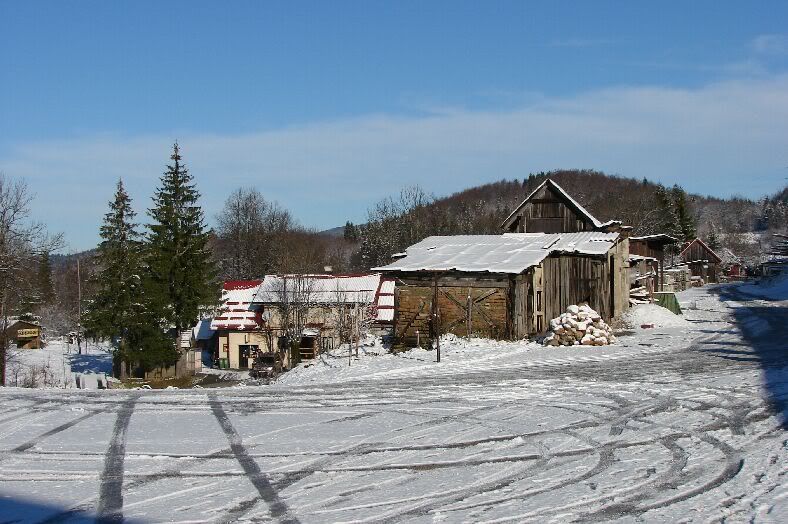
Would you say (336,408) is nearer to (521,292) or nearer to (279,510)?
(279,510)

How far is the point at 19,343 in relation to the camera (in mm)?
61219

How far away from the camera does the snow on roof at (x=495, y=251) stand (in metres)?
31.2

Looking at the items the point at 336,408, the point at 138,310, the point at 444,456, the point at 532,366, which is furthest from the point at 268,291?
the point at 444,456

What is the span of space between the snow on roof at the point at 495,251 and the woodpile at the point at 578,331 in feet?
9.94

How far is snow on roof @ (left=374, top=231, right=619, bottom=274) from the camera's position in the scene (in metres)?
31.2

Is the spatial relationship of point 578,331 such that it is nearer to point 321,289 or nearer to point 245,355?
point 321,289

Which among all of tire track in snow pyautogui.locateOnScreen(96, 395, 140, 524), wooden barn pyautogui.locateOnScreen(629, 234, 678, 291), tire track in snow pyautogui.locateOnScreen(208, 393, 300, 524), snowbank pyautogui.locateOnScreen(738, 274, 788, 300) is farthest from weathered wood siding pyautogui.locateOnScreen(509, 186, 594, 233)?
tire track in snow pyautogui.locateOnScreen(96, 395, 140, 524)

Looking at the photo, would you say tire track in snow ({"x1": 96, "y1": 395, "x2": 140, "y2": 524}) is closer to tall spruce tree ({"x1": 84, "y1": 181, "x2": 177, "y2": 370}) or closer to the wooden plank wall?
the wooden plank wall

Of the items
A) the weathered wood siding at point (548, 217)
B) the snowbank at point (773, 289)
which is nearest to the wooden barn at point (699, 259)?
the snowbank at point (773, 289)

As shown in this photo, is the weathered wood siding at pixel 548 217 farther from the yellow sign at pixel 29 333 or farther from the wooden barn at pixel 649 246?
the yellow sign at pixel 29 333

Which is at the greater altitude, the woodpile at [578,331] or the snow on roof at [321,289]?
the snow on roof at [321,289]

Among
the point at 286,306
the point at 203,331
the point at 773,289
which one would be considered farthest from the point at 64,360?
the point at 773,289

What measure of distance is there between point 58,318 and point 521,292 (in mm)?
68351

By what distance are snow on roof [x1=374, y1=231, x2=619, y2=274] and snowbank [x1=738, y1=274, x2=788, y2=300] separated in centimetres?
2600
